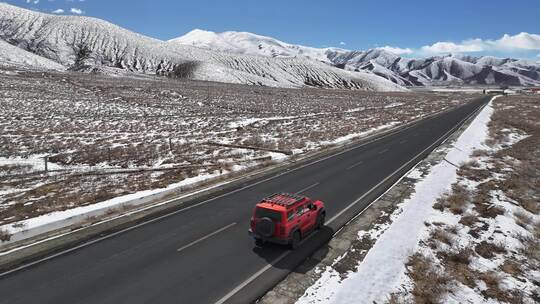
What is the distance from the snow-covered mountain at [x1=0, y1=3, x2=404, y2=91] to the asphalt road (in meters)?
134

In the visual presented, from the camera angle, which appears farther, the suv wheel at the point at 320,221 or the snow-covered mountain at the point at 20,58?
the snow-covered mountain at the point at 20,58

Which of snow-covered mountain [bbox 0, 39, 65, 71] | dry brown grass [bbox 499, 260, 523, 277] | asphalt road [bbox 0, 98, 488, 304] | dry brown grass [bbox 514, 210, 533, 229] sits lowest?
dry brown grass [bbox 499, 260, 523, 277]

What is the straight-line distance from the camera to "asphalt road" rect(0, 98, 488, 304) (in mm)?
9273

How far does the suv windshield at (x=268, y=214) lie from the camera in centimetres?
1164

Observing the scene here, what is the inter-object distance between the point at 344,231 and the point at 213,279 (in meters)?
5.58

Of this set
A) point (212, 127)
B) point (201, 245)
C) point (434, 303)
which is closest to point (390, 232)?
point (434, 303)

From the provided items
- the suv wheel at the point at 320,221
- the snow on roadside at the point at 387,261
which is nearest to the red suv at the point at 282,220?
the suv wheel at the point at 320,221

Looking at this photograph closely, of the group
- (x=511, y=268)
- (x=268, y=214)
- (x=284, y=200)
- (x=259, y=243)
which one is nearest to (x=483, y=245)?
(x=511, y=268)

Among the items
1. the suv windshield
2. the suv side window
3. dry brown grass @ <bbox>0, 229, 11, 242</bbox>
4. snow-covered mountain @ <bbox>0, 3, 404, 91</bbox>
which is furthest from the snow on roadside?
snow-covered mountain @ <bbox>0, 3, 404, 91</bbox>

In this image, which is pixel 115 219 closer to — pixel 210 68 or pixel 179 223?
pixel 179 223

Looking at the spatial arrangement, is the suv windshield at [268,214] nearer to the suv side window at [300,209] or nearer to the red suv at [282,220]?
the red suv at [282,220]

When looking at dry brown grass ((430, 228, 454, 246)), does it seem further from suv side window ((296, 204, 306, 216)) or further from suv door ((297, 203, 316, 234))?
suv side window ((296, 204, 306, 216))

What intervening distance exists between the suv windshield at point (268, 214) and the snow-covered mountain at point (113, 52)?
137 metres

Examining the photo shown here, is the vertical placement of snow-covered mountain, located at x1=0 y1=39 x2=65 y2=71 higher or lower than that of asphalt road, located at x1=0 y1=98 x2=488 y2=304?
higher
